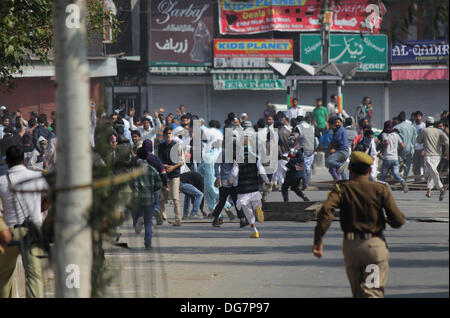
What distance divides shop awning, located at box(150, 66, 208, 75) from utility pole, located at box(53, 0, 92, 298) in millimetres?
33341

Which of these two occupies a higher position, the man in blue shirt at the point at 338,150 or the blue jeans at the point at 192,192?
the man in blue shirt at the point at 338,150

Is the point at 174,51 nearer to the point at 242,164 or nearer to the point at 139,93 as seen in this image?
the point at 139,93

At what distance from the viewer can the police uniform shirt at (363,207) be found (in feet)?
21.0

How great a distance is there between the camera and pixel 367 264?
6.43 meters

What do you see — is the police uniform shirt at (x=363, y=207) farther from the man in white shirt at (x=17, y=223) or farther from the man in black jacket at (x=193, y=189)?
the man in black jacket at (x=193, y=189)

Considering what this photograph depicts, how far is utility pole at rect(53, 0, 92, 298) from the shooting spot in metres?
4.07

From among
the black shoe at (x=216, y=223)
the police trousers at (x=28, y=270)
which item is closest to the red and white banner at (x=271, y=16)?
the black shoe at (x=216, y=223)

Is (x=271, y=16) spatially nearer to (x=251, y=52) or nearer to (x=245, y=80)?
(x=251, y=52)

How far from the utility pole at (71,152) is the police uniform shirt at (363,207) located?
2739 millimetres

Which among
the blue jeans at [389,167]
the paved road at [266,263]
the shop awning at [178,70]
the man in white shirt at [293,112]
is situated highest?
the shop awning at [178,70]

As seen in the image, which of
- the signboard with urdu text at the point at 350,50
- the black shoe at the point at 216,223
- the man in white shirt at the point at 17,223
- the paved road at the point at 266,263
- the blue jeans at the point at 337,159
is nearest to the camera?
the man in white shirt at the point at 17,223

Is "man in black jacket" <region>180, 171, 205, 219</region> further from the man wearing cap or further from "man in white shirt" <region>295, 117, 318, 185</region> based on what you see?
the man wearing cap

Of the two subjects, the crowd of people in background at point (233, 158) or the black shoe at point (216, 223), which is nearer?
the crowd of people in background at point (233, 158)

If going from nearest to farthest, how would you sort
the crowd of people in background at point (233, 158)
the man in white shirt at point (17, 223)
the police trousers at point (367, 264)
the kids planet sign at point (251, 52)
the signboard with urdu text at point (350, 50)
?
the police trousers at point (367, 264)
the man in white shirt at point (17, 223)
the crowd of people in background at point (233, 158)
the signboard with urdu text at point (350, 50)
the kids planet sign at point (251, 52)
